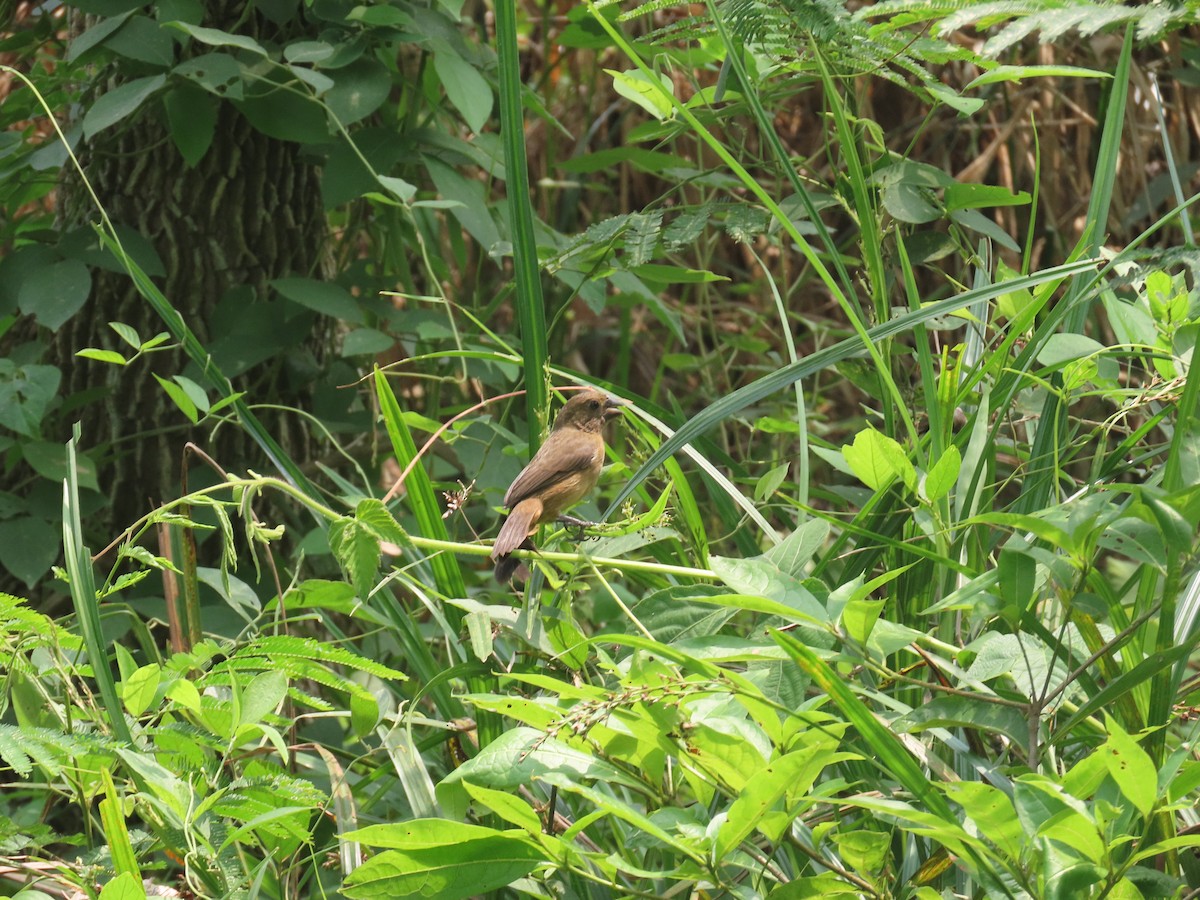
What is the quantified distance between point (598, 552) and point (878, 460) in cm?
34

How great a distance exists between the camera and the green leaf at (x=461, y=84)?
234cm

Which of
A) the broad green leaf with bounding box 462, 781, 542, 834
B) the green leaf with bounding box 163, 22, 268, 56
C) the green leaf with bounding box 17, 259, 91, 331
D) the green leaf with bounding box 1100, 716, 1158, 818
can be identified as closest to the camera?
the green leaf with bounding box 1100, 716, 1158, 818

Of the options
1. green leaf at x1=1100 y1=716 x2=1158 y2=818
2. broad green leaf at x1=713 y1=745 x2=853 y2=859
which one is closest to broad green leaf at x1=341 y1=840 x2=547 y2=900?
broad green leaf at x1=713 y1=745 x2=853 y2=859

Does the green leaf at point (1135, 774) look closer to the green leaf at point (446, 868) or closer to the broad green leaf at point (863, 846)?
the broad green leaf at point (863, 846)

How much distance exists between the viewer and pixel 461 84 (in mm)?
2363

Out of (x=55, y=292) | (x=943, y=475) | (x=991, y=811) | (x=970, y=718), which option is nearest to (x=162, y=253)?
(x=55, y=292)

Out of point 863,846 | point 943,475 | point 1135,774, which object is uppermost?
point 943,475

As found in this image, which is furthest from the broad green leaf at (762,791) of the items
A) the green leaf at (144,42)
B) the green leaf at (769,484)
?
the green leaf at (144,42)

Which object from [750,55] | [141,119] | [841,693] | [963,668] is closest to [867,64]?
[750,55]

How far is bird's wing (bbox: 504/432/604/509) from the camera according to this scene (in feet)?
4.95

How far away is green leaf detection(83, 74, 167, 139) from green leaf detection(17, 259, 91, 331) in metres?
0.28

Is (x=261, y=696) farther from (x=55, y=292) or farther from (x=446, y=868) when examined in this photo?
(x=55, y=292)

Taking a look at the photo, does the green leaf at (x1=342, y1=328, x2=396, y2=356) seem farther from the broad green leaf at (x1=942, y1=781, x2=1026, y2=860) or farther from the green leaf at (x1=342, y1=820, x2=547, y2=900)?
the broad green leaf at (x1=942, y1=781, x2=1026, y2=860)

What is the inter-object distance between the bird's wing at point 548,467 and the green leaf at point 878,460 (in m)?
0.41
